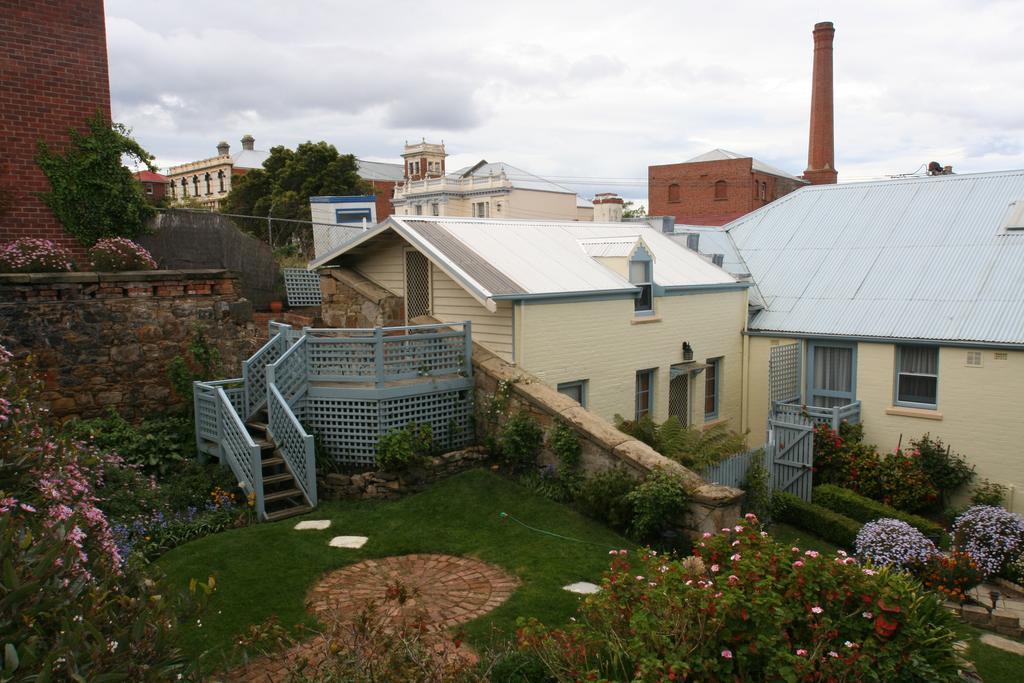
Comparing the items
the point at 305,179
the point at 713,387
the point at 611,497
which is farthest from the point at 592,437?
the point at 305,179

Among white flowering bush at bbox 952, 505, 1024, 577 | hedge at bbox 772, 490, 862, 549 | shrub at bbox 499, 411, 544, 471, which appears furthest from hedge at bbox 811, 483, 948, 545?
shrub at bbox 499, 411, 544, 471

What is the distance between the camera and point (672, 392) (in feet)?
58.3

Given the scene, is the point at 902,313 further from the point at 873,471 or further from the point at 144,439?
the point at 144,439

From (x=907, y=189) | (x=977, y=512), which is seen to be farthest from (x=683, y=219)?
(x=977, y=512)

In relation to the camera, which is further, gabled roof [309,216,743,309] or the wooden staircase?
gabled roof [309,216,743,309]

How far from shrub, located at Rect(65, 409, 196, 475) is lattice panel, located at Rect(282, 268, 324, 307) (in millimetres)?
5976

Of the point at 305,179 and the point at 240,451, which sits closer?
the point at 240,451

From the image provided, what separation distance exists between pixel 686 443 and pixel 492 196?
152 feet

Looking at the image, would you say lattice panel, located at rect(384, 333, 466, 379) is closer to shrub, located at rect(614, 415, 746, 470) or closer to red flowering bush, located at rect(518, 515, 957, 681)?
shrub, located at rect(614, 415, 746, 470)

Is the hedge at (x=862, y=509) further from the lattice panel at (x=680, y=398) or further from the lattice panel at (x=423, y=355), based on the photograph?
the lattice panel at (x=423, y=355)

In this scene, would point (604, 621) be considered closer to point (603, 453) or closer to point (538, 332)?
point (603, 453)

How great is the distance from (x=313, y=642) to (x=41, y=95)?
12.5 m

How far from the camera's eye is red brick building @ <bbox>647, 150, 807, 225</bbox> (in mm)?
49094

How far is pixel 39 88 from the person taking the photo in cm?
1427
